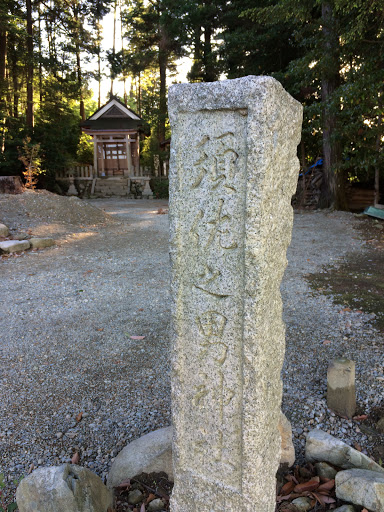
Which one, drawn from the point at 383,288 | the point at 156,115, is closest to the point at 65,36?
the point at 156,115

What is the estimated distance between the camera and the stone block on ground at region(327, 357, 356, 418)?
9.74 feet

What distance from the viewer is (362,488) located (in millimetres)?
2023

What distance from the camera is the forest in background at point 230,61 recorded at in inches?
366

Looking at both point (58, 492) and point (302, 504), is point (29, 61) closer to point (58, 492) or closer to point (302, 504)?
point (58, 492)

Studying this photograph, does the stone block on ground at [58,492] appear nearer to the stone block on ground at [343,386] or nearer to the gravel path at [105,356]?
the gravel path at [105,356]

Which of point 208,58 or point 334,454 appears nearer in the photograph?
point 334,454

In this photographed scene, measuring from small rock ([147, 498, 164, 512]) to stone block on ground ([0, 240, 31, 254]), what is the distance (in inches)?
276

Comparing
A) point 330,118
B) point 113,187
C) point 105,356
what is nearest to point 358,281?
point 105,356

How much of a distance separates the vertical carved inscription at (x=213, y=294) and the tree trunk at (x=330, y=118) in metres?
9.49

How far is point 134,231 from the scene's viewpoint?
35.1 ft

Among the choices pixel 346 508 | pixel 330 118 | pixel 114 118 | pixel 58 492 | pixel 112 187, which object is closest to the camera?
pixel 58 492

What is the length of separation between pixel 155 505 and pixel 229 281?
1423 millimetres

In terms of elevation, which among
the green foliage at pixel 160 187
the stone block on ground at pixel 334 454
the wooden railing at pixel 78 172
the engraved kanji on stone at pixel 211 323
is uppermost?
the wooden railing at pixel 78 172

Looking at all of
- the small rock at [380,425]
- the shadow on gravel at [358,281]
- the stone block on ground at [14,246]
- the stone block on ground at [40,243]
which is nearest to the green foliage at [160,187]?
the stone block on ground at [40,243]
